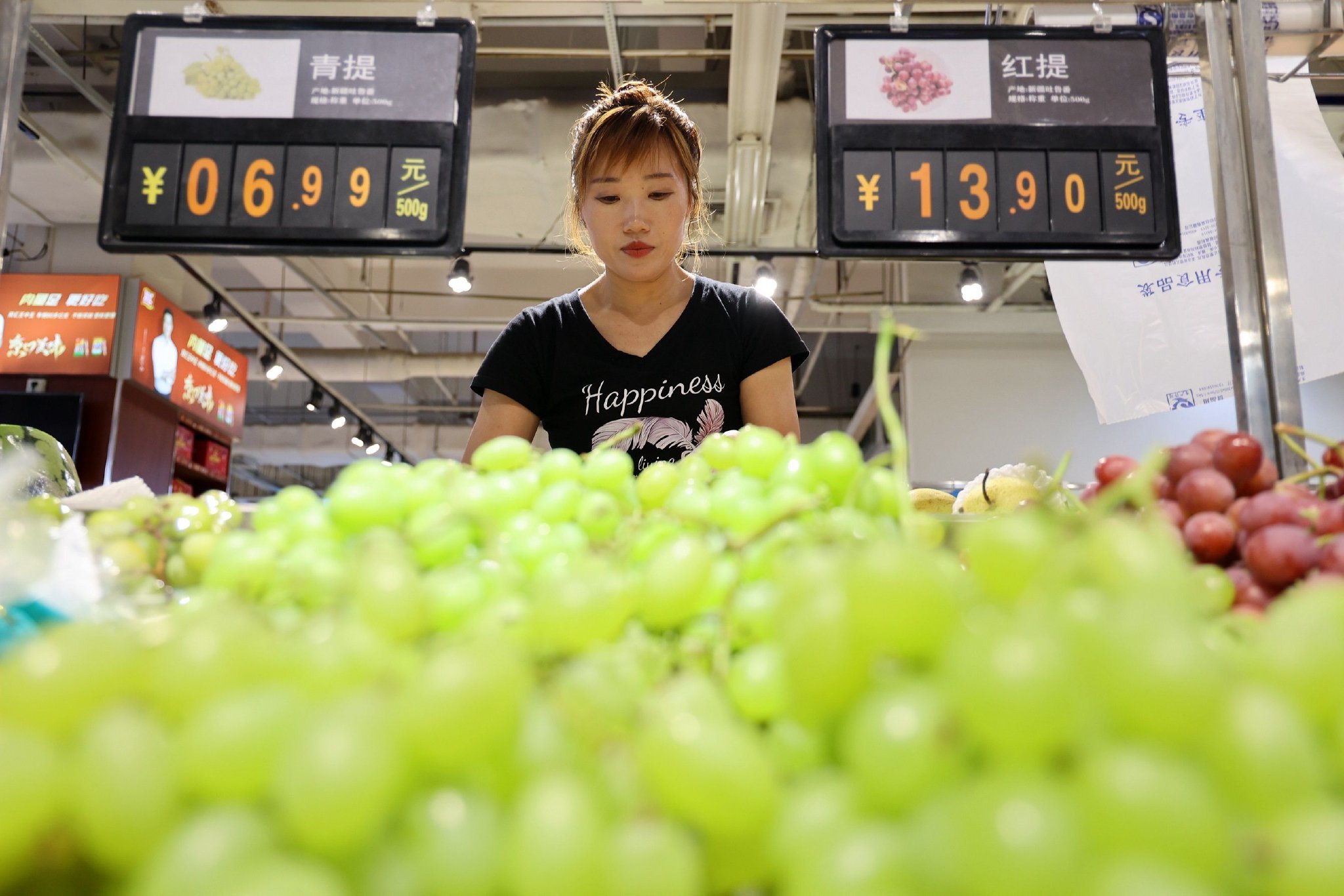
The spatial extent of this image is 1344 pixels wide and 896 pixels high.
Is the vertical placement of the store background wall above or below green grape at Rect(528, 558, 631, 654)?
above

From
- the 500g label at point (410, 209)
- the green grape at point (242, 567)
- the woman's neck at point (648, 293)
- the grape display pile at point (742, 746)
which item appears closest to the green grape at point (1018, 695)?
the grape display pile at point (742, 746)

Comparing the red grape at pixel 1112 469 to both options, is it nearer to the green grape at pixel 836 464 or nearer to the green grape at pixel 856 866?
the green grape at pixel 836 464

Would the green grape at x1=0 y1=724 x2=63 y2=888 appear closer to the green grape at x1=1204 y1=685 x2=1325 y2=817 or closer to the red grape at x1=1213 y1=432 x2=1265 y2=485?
the green grape at x1=1204 y1=685 x2=1325 y2=817

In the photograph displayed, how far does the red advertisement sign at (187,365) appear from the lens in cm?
580

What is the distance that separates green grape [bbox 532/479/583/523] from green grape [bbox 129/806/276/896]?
336 millimetres

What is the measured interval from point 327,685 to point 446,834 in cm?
9

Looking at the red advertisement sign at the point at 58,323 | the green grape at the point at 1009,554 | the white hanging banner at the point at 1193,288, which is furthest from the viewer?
the red advertisement sign at the point at 58,323

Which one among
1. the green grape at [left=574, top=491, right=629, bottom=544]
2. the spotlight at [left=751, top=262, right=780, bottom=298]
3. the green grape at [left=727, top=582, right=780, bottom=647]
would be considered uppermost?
the spotlight at [left=751, top=262, right=780, bottom=298]

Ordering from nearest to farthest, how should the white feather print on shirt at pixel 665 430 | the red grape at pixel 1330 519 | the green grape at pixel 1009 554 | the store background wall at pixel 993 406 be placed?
the green grape at pixel 1009 554
the red grape at pixel 1330 519
the white feather print on shirt at pixel 665 430
the store background wall at pixel 993 406

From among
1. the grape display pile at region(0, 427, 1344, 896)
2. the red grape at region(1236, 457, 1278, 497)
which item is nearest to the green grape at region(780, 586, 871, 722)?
the grape display pile at region(0, 427, 1344, 896)

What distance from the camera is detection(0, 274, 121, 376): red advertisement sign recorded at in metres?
5.54

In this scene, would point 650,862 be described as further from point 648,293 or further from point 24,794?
point 648,293

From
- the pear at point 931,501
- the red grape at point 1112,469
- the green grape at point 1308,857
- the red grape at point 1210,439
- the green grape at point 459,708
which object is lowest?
the green grape at point 1308,857

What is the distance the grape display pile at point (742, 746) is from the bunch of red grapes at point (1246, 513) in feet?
1.07
